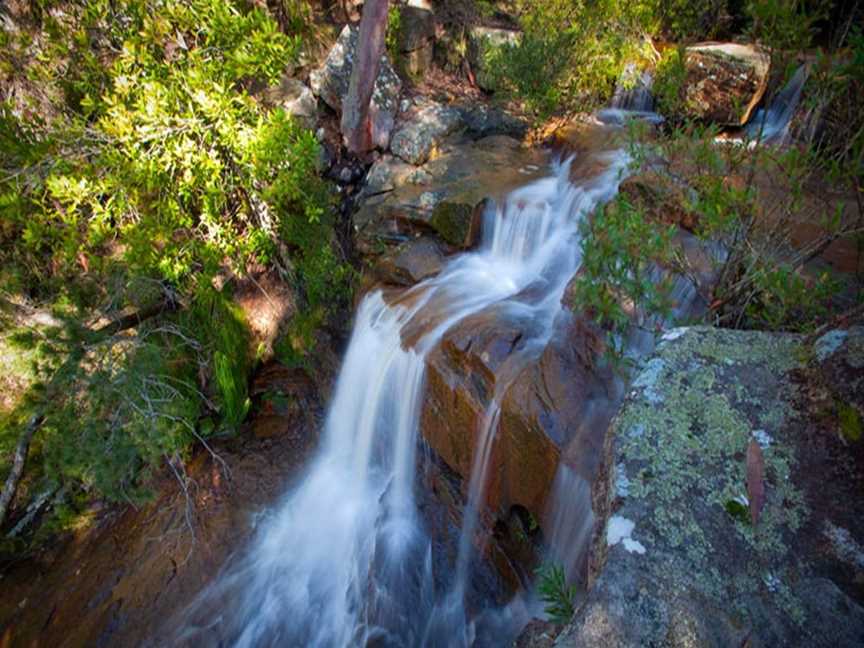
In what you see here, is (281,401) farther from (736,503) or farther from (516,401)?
(736,503)

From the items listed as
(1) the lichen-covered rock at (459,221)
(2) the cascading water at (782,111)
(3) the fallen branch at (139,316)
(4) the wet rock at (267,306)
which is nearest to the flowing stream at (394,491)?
(1) the lichen-covered rock at (459,221)

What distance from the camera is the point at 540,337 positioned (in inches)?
158

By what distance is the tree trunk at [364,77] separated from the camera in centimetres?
623

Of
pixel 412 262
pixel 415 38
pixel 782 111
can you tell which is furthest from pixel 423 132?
pixel 782 111

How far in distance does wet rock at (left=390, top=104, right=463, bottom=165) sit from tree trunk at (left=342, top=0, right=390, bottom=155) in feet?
1.77

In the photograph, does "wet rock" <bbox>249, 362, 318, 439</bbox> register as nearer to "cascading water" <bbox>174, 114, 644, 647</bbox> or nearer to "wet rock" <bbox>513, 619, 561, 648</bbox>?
"cascading water" <bbox>174, 114, 644, 647</bbox>

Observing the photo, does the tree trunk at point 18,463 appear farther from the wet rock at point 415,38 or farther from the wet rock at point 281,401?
the wet rock at point 415,38

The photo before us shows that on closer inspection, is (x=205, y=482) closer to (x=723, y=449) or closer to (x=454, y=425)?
(x=454, y=425)

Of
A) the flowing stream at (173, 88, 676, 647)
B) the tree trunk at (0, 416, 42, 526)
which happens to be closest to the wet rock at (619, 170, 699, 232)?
the flowing stream at (173, 88, 676, 647)

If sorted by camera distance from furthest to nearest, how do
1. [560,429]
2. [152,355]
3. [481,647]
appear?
[152,355] < [481,647] < [560,429]

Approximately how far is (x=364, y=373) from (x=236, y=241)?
2311 mm

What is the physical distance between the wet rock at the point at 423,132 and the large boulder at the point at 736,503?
20.2 feet

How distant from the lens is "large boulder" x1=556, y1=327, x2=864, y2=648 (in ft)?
4.01

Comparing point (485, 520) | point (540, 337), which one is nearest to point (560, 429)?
point (540, 337)
